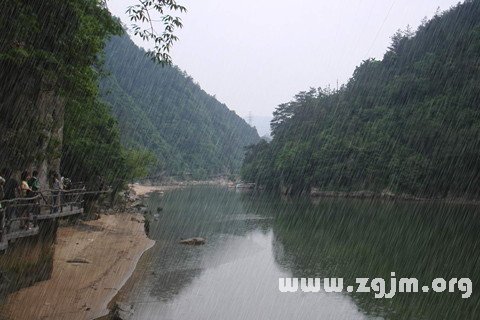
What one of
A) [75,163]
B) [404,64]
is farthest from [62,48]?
[404,64]

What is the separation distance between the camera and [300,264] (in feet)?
79.2

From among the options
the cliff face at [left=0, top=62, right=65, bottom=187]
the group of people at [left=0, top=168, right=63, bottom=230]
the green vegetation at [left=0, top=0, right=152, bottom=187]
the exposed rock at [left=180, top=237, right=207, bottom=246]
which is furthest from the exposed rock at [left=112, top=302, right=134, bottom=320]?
the exposed rock at [left=180, top=237, right=207, bottom=246]

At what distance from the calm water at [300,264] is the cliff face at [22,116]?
6.43 m

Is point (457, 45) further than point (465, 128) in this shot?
Yes

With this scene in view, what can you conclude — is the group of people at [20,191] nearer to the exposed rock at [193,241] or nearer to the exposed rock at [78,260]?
the exposed rock at [78,260]

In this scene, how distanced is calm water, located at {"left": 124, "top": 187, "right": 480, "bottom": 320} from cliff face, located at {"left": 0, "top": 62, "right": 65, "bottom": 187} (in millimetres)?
6432

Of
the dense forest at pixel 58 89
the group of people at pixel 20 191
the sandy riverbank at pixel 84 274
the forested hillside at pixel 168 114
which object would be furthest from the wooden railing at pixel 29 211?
the forested hillside at pixel 168 114

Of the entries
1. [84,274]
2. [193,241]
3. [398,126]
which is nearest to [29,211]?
[84,274]

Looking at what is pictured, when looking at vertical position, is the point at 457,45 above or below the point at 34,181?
above

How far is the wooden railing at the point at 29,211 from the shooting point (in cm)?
1096

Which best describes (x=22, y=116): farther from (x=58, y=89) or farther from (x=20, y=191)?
(x=20, y=191)

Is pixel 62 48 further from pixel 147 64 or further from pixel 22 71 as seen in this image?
pixel 147 64

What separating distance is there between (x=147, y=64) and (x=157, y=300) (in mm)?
171043

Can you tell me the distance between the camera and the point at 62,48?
1166 centimetres
